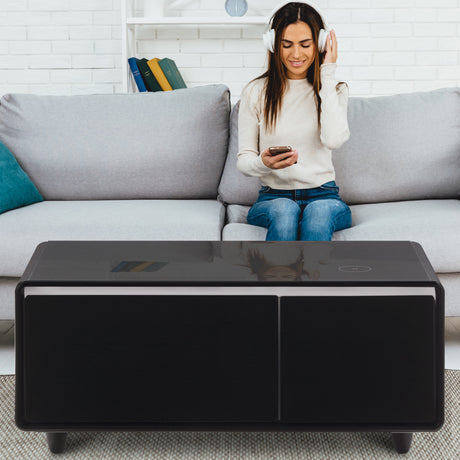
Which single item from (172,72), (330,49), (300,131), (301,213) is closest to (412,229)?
(301,213)

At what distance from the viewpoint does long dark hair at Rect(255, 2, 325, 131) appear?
200 centimetres

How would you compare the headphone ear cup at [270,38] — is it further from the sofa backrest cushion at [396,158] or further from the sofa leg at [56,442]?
the sofa leg at [56,442]

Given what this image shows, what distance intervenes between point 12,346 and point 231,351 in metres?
1.05

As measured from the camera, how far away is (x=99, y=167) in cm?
232

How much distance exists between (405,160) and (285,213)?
64 cm

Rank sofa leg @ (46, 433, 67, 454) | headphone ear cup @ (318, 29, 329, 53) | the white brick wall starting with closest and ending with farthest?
sofa leg @ (46, 433, 67, 454)
headphone ear cup @ (318, 29, 329, 53)
the white brick wall

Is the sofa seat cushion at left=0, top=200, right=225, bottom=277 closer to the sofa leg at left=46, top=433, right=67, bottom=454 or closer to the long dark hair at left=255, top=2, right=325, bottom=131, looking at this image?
the long dark hair at left=255, top=2, right=325, bottom=131

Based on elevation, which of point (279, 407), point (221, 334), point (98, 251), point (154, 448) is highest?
point (98, 251)

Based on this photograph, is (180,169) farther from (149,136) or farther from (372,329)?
(372,329)

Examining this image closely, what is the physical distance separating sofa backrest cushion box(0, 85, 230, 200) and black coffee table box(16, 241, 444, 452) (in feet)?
3.80

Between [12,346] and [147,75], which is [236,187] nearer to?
[12,346]

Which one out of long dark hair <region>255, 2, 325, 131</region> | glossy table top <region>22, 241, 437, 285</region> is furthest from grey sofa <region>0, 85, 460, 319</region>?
glossy table top <region>22, 241, 437, 285</region>

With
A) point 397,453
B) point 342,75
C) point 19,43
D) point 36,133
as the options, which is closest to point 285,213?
point 397,453

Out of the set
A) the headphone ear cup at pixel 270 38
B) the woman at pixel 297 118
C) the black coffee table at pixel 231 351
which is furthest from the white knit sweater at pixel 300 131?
the black coffee table at pixel 231 351
